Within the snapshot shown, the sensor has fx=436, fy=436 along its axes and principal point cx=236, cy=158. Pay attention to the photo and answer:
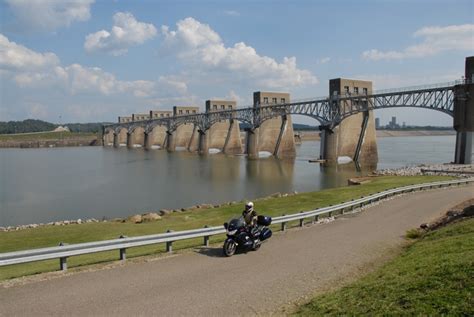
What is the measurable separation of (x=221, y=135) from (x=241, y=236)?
132411 millimetres

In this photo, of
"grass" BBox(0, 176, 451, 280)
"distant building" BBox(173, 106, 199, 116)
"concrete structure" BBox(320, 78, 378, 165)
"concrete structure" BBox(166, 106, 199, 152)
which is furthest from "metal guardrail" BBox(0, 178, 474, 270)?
"distant building" BBox(173, 106, 199, 116)

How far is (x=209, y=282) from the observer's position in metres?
9.74

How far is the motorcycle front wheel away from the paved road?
9.2 inches

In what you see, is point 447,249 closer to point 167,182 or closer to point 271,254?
point 271,254

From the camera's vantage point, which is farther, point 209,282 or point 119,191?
point 119,191

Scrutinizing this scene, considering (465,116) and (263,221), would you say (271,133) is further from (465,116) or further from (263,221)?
(263,221)

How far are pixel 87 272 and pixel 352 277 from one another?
20.8 feet

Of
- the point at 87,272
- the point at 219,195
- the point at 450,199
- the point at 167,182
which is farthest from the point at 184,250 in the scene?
the point at 167,182

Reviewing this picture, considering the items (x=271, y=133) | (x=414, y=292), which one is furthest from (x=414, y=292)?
(x=271, y=133)

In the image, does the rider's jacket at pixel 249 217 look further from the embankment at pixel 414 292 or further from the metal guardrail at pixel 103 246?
the embankment at pixel 414 292

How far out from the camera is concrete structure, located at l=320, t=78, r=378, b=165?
92.3m

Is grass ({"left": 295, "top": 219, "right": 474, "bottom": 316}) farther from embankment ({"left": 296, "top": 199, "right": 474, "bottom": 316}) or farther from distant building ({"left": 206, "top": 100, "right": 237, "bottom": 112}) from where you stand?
distant building ({"left": 206, "top": 100, "right": 237, "bottom": 112})

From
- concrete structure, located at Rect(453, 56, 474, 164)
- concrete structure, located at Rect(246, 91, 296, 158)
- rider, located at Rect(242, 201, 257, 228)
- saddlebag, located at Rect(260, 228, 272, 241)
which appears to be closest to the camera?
rider, located at Rect(242, 201, 257, 228)

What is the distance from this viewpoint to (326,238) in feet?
50.2
